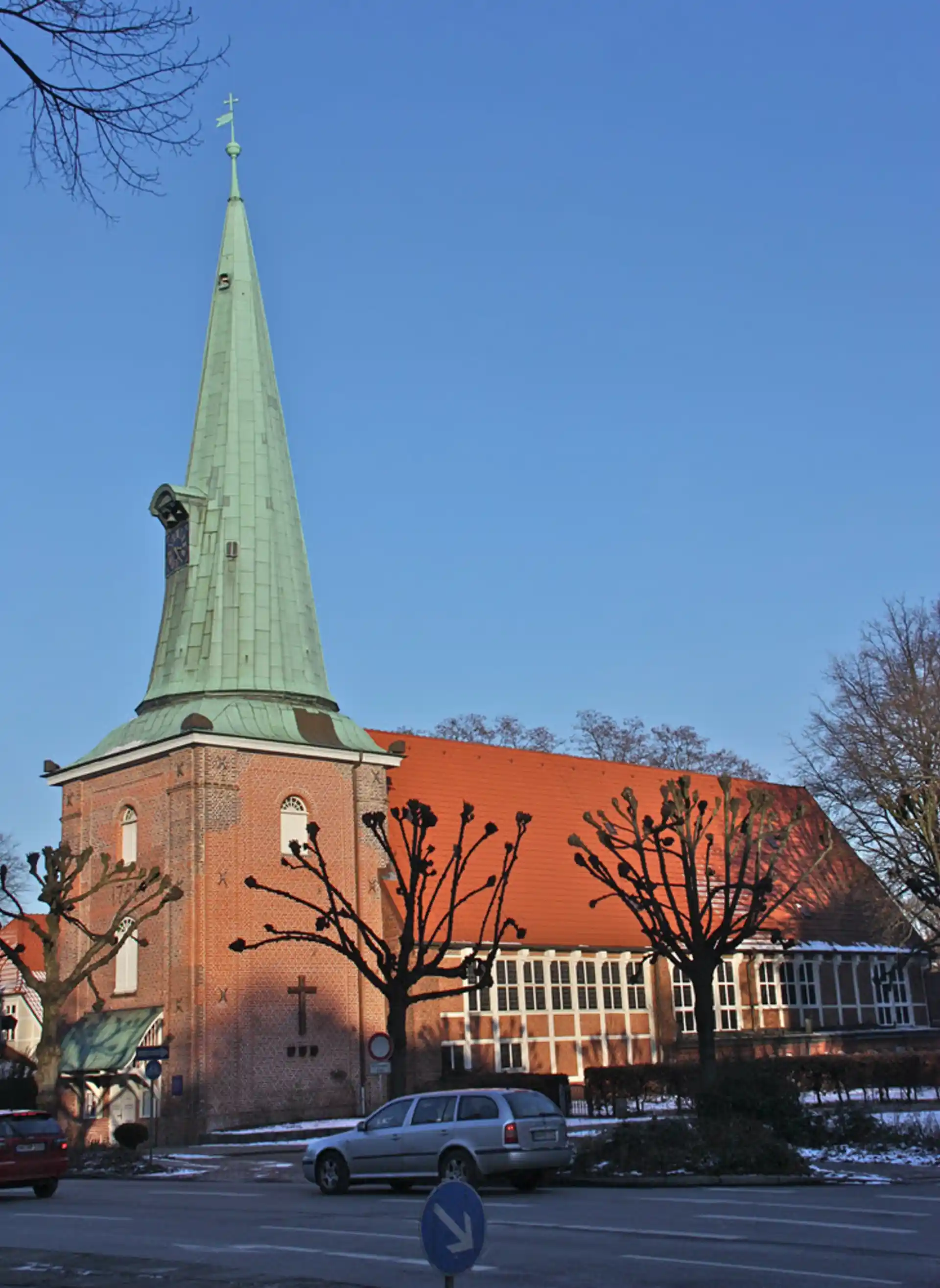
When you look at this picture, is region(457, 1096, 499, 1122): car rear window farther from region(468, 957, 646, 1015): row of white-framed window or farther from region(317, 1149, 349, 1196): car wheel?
region(468, 957, 646, 1015): row of white-framed window

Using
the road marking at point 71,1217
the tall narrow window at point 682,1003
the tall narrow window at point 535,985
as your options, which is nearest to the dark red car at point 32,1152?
the road marking at point 71,1217

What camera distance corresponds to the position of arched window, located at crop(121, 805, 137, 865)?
3769 cm

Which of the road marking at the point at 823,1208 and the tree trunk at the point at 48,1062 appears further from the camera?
the tree trunk at the point at 48,1062

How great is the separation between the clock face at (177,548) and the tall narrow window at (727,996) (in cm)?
2008

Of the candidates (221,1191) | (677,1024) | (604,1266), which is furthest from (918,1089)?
(604,1266)

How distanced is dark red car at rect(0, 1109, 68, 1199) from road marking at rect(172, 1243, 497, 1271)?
309 inches

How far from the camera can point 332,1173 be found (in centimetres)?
2017

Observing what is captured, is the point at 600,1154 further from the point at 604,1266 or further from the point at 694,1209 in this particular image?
the point at 604,1266

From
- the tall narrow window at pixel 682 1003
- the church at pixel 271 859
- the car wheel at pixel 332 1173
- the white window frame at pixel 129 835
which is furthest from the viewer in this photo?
the tall narrow window at pixel 682 1003

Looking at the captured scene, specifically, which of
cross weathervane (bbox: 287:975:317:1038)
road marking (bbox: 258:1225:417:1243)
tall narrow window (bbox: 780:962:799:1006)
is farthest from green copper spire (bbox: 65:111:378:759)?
road marking (bbox: 258:1225:417:1243)

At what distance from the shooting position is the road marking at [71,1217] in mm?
17141

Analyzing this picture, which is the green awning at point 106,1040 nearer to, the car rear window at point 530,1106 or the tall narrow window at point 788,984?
the car rear window at point 530,1106

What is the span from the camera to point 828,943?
48219 mm

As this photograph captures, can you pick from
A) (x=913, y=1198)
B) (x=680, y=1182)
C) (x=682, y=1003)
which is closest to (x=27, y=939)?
(x=682, y=1003)
